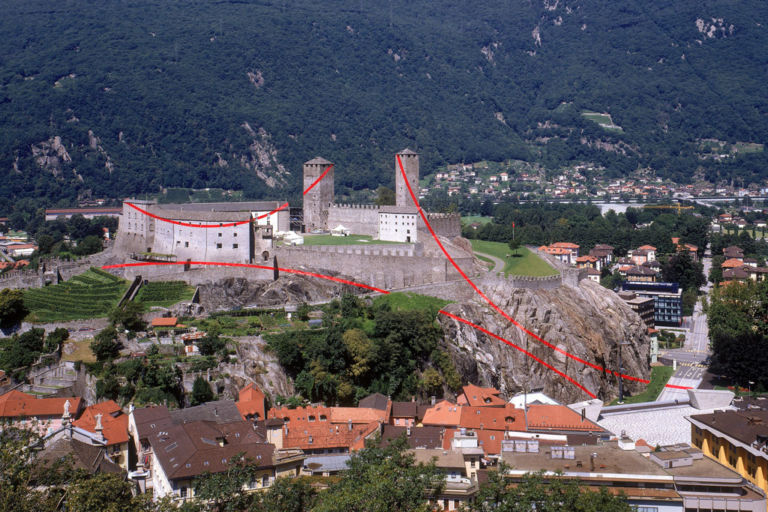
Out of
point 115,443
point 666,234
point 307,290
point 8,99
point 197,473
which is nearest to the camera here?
point 197,473

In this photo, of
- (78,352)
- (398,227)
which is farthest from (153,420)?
(398,227)

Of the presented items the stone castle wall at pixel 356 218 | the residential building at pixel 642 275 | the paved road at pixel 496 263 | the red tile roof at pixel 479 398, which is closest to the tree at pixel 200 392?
the red tile roof at pixel 479 398

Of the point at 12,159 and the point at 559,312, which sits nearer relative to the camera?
Result: the point at 559,312

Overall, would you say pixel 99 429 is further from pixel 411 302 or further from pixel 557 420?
pixel 411 302

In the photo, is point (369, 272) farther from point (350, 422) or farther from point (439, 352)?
point (350, 422)

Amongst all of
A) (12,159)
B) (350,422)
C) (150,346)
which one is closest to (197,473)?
(350,422)

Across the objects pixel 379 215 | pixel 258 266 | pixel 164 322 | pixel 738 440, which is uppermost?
pixel 379 215
